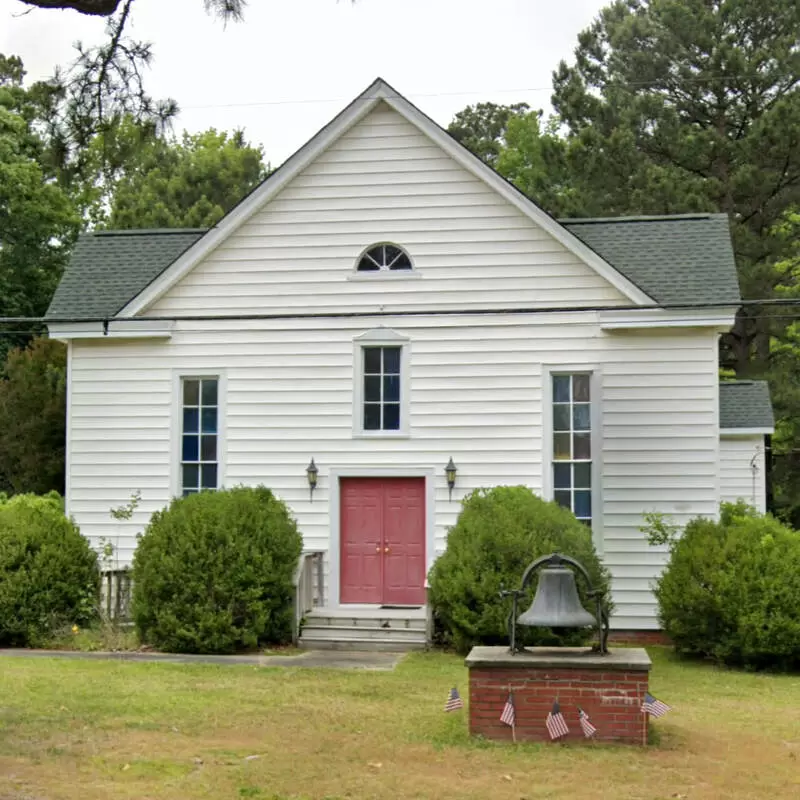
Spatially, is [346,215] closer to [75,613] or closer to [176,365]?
[176,365]

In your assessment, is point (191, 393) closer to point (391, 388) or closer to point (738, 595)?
point (391, 388)

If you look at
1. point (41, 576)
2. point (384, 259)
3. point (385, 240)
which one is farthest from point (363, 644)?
point (385, 240)

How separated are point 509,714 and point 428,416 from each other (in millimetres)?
8890

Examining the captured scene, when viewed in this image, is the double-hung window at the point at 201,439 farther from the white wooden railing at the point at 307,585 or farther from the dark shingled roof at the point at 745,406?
the dark shingled roof at the point at 745,406

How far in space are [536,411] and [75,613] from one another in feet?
23.8

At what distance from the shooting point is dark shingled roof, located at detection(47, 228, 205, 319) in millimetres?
20312

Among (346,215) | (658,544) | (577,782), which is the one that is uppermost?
(346,215)

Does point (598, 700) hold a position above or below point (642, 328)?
below

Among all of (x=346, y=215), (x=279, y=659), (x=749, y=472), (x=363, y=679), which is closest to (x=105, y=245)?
(x=346, y=215)

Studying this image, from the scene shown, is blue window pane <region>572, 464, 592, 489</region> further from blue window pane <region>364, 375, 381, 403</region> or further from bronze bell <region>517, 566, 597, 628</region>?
bronze bell <region>517, 566, 597, 628</region>

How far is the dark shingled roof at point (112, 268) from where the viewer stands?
2031 centimetres

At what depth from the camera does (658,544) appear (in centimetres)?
1817

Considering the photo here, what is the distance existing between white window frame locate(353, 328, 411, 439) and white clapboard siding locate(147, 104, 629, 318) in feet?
1.50

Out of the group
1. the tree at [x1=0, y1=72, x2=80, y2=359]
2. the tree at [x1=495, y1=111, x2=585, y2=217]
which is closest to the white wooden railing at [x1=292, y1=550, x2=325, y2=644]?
the tree at [x1=495, y1=111, x2=585, y2=217]
